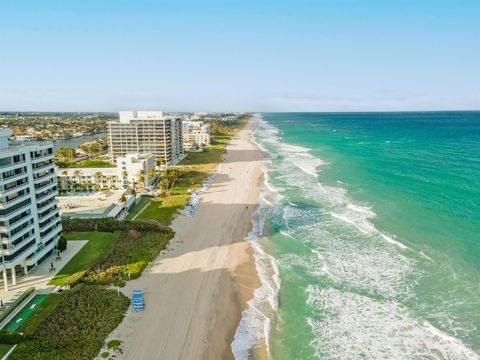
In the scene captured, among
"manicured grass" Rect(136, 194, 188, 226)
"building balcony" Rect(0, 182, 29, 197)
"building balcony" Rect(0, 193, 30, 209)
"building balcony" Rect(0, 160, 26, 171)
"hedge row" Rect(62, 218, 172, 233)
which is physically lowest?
"manicured grass" Rect(136, 194, 188, 226)

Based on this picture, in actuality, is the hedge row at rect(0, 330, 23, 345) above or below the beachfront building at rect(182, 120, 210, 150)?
below

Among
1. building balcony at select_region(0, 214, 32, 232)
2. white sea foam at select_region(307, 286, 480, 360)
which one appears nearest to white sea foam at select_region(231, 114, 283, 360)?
white sea foam at select_region(307, 286, 480, 360)

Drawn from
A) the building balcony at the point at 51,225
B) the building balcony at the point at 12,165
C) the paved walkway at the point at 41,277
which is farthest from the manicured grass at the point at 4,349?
the building balcony at the point at 12,165

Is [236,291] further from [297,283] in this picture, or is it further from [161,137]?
[161,137]

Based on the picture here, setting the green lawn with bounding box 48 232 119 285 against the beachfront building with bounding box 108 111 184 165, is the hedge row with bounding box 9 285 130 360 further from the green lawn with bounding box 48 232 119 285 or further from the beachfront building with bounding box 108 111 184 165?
the beachfront building with bounding box 108 111 184 165

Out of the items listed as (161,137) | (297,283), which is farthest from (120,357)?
(161,137)

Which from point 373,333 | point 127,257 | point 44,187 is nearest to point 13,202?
point 44,187
